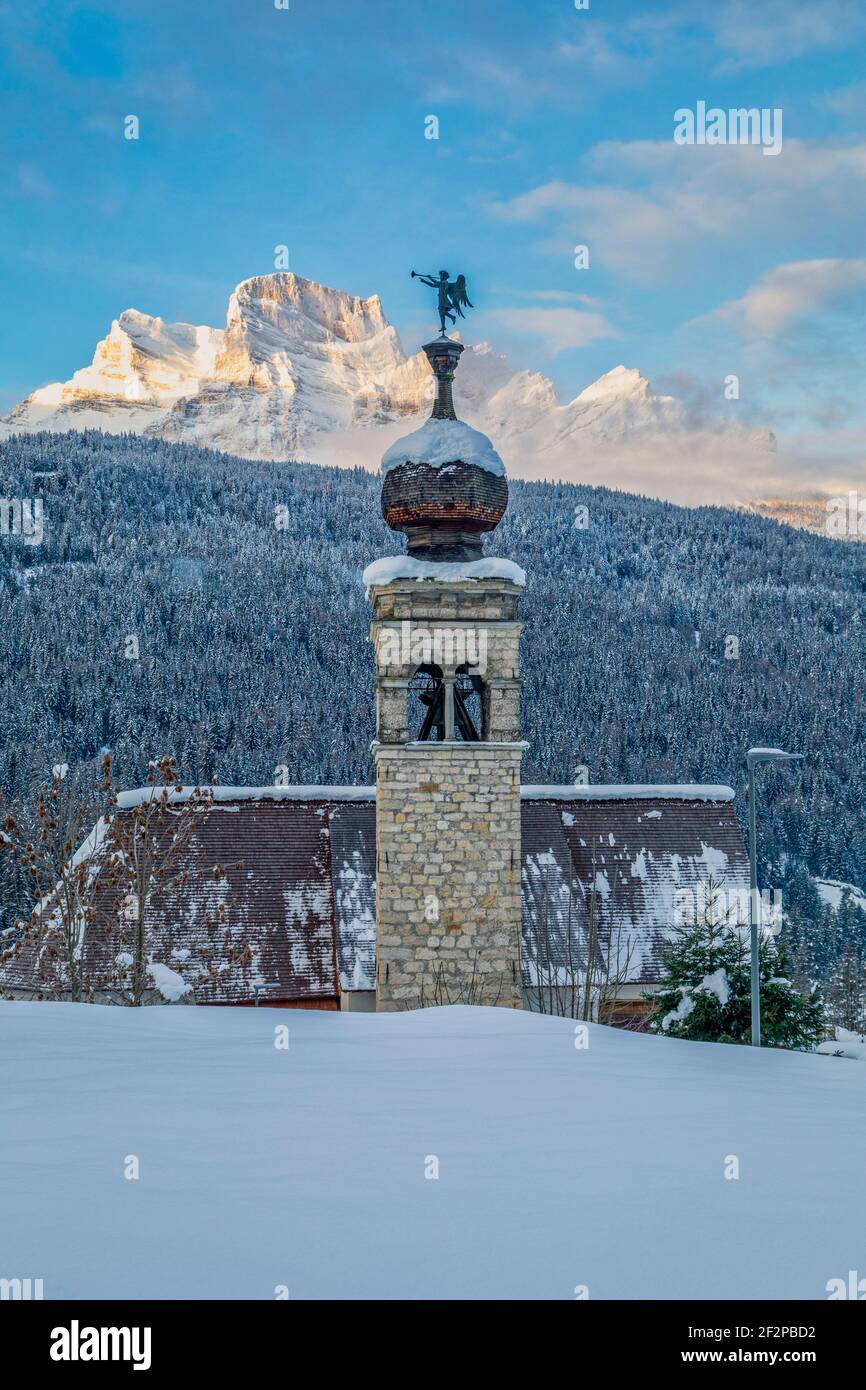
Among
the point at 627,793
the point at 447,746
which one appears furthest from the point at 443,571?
the point at 627,793

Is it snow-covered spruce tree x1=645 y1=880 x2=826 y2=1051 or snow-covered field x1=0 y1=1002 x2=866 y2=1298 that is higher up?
snow-covered field x1=0 y1=1002 x2=866 y2=1298

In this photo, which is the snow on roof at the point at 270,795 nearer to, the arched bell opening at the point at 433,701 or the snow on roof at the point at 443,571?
the arched bell opening at the point at 433,701

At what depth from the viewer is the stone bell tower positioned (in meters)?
18.1

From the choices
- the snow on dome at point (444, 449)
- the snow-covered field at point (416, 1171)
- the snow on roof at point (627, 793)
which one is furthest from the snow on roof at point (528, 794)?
the snow-covered field at point (416, 1171)

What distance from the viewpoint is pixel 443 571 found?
18.8m

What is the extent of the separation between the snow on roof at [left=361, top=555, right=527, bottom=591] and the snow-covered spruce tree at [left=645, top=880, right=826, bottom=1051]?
632cm

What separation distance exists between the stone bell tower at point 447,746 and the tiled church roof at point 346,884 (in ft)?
5.86

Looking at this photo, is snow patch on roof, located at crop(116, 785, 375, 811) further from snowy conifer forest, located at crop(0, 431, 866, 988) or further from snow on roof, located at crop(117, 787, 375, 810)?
snowy conifer forest, located at crop(0, 431, 866, 988)

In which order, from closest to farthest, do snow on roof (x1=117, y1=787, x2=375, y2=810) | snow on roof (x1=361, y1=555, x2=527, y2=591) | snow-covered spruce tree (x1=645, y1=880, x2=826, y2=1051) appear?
snow-covered spruce tree (x1=645, y1=880, x2=826, y2=1051) → snow on roof (x1=361, y1=555, x2=527, y2=591) → snow on roof (x1=117, y1=787, x2=375, y2=810)

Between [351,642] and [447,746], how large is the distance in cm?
10798

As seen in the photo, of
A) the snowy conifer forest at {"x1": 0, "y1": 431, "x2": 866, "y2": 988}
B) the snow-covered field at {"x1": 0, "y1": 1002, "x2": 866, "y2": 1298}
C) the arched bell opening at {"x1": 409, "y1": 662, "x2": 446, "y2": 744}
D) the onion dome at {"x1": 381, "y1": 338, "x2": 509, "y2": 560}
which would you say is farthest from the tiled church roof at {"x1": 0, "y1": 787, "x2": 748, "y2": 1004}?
the snowy conifer forest at {"x1": 0, "y1": 431, "x2": 866, "y2": 988}

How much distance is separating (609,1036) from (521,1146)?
397 centimetres

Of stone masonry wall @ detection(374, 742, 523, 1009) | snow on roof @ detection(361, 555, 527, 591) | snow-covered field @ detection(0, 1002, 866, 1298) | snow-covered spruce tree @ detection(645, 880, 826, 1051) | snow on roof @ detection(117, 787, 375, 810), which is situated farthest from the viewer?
snow on roof @ detection(117, 787, 375, 810)

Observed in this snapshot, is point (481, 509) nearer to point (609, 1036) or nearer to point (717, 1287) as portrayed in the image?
point (609, 1036)
